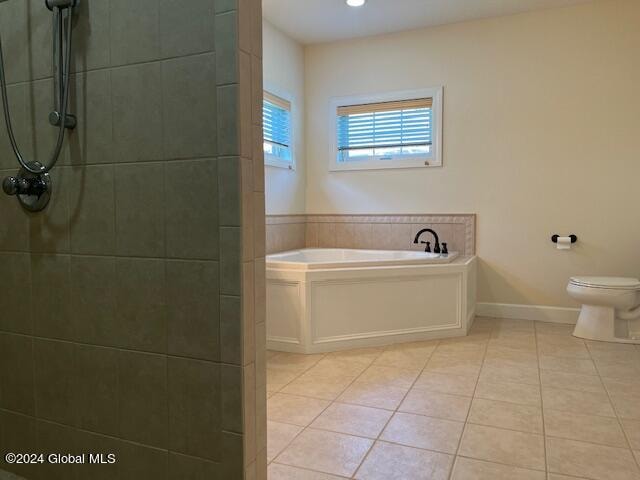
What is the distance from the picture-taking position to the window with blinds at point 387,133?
4.30m

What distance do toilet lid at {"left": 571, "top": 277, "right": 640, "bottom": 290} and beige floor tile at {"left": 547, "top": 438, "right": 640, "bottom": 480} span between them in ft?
5.79

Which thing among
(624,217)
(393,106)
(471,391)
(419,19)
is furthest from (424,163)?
(471,391)

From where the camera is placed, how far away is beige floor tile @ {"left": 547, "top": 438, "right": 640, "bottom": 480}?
1712 millimetres

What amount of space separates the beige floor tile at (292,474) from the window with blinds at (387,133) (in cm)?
317

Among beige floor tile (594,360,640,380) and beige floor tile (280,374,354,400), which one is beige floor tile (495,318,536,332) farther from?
beige floor tile (280,374,354,400)

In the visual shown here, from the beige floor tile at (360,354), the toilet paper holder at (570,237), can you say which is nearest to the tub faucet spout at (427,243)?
the toilet paper holder at (570,237)

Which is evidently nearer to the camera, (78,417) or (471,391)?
(78,417)

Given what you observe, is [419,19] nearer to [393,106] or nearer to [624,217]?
[393,106]

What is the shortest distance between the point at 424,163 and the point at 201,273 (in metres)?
3.38

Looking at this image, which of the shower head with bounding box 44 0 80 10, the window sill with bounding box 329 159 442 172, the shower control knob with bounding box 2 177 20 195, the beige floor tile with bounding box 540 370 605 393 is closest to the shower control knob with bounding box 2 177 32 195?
the shower control knob with bounding box 2 177 20 195

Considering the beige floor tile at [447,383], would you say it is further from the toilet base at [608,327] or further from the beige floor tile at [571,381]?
the toilet base at [608,327]

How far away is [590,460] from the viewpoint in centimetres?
180

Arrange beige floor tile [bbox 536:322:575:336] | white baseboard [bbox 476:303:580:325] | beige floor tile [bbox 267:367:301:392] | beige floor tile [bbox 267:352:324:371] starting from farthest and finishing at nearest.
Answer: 1. white baseboard [bbox 476:303:580:325]
2. beige floor tile [bbox 536:322:575:336]
3. beige floor tile [bbox 267:352:324:371]
4. beige floor tile [bbox 267:367:301:392]

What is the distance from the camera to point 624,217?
3775 millimetres
